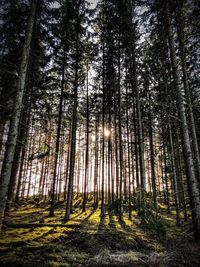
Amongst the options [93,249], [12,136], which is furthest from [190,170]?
[12,136]

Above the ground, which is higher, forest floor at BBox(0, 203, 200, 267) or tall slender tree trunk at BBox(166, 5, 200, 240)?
tall slender tree trunk at BBox(166, 5, 200, 240)

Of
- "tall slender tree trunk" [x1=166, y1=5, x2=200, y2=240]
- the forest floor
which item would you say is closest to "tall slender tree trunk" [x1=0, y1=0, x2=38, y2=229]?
the forest floor

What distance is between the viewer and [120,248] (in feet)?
18.9

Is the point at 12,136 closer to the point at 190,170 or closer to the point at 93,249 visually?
the point at 93,249

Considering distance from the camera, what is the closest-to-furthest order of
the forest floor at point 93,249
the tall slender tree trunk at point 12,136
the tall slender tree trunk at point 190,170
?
the forest floor at point 93,249, the tall slender tree trunk at point 12,136, the tall slender tree trunk at point 190,170

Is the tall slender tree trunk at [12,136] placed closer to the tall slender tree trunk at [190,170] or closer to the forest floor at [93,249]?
the forest floor at [93,249]

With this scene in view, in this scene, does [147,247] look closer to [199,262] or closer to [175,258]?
[175,258]

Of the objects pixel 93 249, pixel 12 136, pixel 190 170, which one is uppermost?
pixel 12 136

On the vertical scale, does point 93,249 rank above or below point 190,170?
below

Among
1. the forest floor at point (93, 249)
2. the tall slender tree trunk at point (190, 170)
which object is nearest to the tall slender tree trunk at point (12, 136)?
the forest floor at point (93, 249)

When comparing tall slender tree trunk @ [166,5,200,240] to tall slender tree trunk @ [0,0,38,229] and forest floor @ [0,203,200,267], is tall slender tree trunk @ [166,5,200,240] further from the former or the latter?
tall slender tree trunk @ [0,0,38,229]

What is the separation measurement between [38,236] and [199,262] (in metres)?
6.14

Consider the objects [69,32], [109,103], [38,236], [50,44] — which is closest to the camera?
[38,236]

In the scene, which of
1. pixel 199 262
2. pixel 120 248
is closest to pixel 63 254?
pixel 120 248
